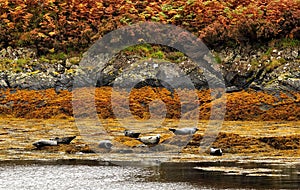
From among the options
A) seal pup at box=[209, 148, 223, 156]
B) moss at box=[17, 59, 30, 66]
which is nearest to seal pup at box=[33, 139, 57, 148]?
seal pup at box=[209, 148, 223, 156]

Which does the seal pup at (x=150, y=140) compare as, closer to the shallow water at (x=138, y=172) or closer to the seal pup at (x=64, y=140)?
the shallow water at (x=138, y=172)

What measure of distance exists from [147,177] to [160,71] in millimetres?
10997

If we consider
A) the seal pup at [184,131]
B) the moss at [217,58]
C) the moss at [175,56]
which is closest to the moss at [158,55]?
the moss at [175,56]

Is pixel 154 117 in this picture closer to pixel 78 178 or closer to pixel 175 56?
pixel 175 56

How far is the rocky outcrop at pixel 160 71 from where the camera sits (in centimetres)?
1916

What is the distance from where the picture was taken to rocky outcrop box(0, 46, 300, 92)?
754 inches

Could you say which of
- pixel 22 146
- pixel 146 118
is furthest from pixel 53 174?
pixel 146 118

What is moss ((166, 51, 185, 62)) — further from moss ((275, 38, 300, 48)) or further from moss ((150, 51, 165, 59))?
moss ((275, 38, 300, 48))

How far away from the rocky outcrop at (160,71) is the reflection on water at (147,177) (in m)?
9.05

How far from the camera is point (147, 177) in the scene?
9.11 metres

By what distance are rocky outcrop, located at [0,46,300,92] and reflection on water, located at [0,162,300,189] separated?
29.7ft

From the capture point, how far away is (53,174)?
938 cm

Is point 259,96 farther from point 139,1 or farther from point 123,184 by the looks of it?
point 123,184

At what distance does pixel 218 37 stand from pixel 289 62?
3.14 metres
